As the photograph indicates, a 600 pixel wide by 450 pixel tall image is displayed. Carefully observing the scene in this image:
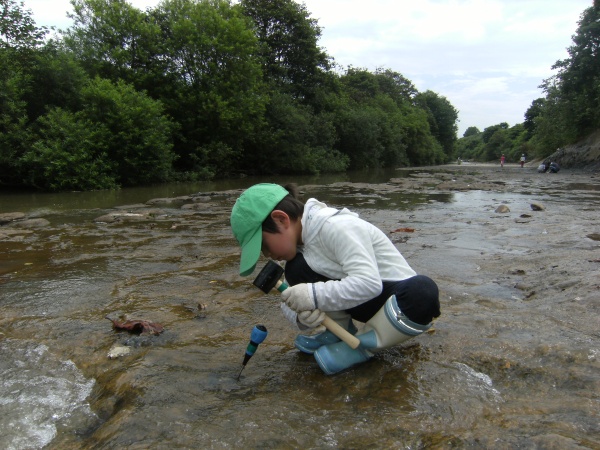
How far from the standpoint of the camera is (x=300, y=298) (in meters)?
2.04

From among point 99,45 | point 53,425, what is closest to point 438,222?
point 53,425

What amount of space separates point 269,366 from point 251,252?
653 mm

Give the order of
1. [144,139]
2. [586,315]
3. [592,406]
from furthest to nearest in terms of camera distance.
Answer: [144,139] → [586,315] → [592,406]

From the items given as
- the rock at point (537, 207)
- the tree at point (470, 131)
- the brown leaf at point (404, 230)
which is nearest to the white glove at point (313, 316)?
the brown leaf at point (404, 230)

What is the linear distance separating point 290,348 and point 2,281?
329 centimetres

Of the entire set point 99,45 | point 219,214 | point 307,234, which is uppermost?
point 99,45

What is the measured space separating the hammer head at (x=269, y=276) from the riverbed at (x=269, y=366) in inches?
18.1

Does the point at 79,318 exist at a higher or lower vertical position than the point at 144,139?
lower

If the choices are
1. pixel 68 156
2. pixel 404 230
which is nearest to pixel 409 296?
pixel 404 230

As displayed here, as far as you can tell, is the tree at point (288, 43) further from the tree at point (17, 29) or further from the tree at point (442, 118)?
the tree at point (442, 118)

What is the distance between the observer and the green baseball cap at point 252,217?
6.96ft

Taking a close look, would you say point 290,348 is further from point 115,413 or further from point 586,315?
point 586,315

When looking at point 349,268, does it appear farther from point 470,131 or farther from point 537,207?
point 470,131

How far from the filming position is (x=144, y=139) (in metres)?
18.1
